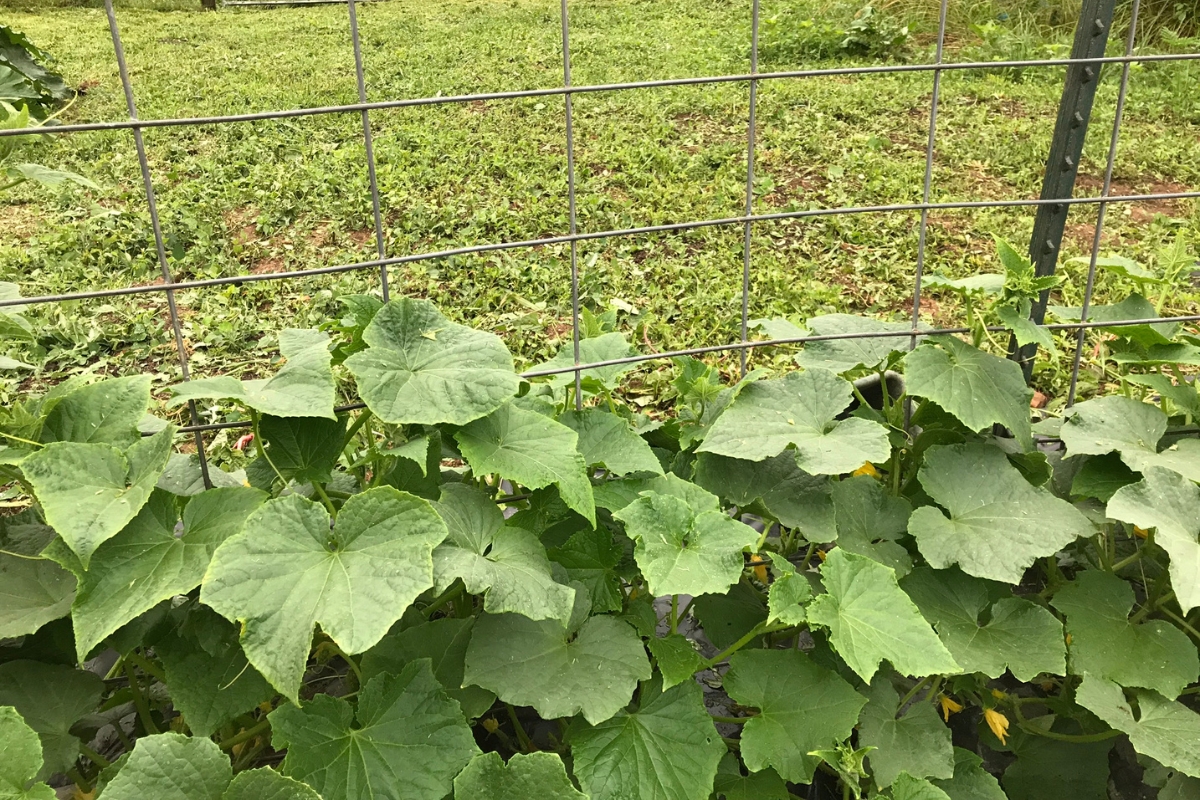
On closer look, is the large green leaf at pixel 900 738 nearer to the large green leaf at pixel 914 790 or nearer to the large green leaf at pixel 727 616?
the large green leaf at pixel 914 790

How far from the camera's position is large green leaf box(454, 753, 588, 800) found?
1244 millimetres

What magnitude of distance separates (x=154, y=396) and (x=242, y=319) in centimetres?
63

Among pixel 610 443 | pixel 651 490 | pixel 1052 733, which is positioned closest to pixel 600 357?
pixel 610 443

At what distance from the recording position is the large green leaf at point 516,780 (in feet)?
4.08

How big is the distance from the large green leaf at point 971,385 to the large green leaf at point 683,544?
1.56 ft

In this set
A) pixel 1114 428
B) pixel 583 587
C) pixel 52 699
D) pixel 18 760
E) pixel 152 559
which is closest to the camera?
pixel 18 760

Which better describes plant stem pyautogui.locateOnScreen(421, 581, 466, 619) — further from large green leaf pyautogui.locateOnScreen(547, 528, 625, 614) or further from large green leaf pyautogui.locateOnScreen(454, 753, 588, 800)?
large green leaf pyautogui.locateOnScreen(454, 753, 588, 800)

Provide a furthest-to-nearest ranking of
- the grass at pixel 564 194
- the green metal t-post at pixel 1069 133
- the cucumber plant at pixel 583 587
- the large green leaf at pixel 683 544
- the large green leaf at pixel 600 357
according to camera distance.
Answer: the grass at pixel 564 194, the large green leaf at pixel 600 357, the green metal t-post at pixel 1069 133, the large green leaf at pixel 683 544, the cucumber plant at pixel 583 587

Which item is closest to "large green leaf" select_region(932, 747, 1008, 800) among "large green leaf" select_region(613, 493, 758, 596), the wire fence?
"large green leaf" select_region(613, 493, 758, 596)

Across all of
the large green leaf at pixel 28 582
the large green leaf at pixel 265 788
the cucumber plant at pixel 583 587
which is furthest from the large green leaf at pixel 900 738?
the large green leaf at pixel 28 582

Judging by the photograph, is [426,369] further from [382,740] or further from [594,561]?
[382,740]

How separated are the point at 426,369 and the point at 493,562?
1.08ft

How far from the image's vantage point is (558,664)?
140 cm

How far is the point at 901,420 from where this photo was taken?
1.85 meters
